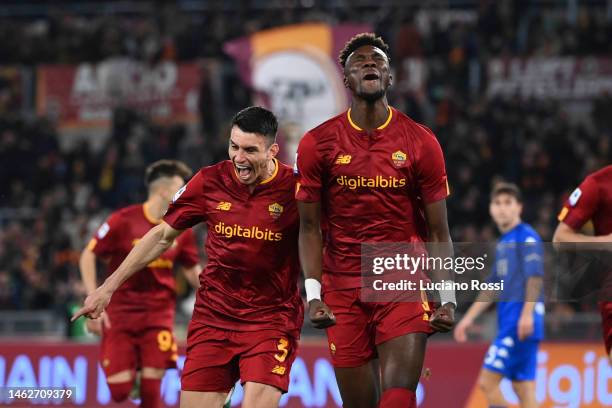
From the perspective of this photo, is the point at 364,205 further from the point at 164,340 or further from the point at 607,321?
the point at 164,340

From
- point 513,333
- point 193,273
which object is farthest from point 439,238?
point 513,333

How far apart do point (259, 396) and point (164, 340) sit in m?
2.94

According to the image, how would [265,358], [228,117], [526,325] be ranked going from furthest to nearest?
[228,117] → [526,325] → [265,358]

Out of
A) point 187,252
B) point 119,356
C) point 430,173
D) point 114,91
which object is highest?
point 114,91

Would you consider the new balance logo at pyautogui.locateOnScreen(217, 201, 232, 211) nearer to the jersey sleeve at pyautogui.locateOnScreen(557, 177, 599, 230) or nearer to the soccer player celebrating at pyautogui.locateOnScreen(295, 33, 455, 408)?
the soccer player celebrating at pyautogui.locateOnScreen(295, 33, 455, 408)

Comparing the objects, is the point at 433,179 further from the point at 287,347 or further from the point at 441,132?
the point at 441,132

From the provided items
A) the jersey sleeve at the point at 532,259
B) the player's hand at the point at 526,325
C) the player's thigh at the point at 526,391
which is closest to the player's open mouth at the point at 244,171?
the jersey sleeve at the point at 532,259

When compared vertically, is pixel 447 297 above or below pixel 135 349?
above

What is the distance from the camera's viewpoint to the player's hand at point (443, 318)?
611 cm

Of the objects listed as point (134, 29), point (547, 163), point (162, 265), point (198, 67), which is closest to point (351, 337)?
point (162, 265)

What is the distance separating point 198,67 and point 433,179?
14.7 m

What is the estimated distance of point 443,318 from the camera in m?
6.11

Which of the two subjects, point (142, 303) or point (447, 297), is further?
point (142, 303)

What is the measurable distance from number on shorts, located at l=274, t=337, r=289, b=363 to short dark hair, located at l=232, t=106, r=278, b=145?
117 cm
